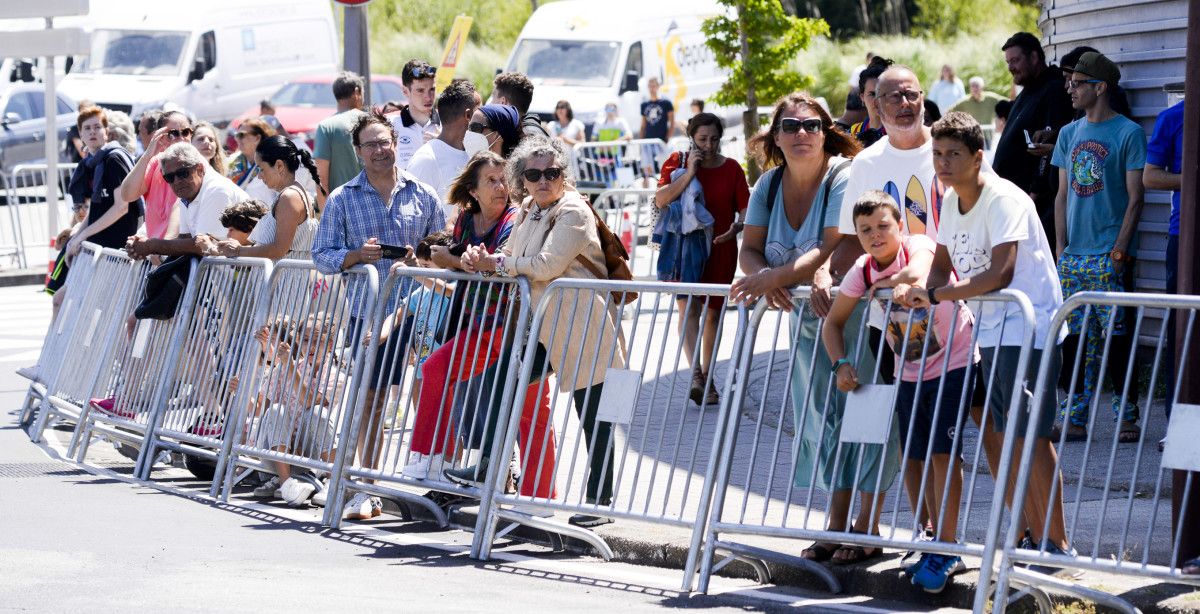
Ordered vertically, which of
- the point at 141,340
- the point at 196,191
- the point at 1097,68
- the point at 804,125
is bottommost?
the point at 141,340

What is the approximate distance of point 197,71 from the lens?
31.7 meters

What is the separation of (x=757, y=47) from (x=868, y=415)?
14.8 m

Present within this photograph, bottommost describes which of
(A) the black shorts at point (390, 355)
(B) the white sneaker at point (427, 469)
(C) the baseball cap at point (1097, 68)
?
(B) the white sneaker at point (427, 469)

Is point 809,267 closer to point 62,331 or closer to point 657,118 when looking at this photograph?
point 62,331

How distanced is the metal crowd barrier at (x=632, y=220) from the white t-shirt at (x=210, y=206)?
18.1ft

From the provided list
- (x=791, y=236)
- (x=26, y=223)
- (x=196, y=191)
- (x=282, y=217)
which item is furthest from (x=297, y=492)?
(x=26, y=223)

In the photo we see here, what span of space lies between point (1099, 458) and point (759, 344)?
2.30m

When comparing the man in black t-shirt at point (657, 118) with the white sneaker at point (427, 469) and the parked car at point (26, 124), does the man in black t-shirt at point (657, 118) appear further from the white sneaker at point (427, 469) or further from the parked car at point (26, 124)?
the white sneaker at point (427, 469)

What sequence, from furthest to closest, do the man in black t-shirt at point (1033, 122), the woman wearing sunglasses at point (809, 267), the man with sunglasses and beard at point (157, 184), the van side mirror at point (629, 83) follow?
1. the van side mirror at point (629, 83)
2. the man with sunglasses and beard at point (157, 184)
3. the man in black t-shirt at point (1033, 122)
4. the woman wearing sunglasses at point (809, 267)

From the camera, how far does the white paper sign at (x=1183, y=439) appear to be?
5.79 metres

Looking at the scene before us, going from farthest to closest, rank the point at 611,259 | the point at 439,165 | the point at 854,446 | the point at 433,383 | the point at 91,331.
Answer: the point at 91,331 < the point at 439,165 < the point at 433,383 < the point at 611,259 < the point at 854,446

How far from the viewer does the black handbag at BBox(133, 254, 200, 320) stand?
10023mm

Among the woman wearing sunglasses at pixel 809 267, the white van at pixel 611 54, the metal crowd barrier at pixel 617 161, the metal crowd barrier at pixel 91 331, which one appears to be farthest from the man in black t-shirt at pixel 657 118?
the woman wearing sunglasses at pixel 809 267

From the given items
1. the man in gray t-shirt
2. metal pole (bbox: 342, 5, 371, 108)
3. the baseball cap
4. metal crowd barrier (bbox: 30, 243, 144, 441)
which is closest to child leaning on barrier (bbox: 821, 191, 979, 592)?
the baseball cap
